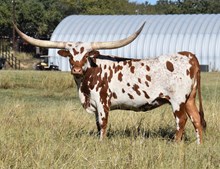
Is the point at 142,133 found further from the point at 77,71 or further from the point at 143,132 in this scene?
the point at 77,71

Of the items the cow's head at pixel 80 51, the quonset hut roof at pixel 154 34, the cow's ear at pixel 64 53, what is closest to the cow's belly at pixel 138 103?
the cow's head at pixel 80 51

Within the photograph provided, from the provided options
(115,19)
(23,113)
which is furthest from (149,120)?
(115,19)

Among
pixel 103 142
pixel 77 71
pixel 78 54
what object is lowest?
pixel 103 142

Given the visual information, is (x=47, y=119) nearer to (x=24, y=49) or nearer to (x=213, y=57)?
(x=213, y=57)

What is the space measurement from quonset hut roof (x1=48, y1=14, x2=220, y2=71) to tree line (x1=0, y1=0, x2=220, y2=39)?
1120 centimetres

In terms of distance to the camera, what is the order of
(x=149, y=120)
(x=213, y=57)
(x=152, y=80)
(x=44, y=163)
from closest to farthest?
1. (x=44, y=163)
2. (x=152, y=80)
3. (x=149, y=120)
4. (x=213, y=57)

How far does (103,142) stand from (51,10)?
64766mm

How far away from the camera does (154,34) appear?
49.4 meters

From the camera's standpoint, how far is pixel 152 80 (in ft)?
31.4

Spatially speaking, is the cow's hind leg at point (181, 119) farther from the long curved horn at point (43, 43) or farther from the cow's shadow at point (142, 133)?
the long curved horn at point (43, 43)

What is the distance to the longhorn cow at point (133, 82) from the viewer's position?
31.3ft

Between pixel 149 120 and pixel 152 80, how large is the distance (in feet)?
6.53

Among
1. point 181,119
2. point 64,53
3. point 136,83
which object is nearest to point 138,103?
point 136,83

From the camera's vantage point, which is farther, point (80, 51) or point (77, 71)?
point (80, 51)
